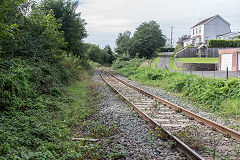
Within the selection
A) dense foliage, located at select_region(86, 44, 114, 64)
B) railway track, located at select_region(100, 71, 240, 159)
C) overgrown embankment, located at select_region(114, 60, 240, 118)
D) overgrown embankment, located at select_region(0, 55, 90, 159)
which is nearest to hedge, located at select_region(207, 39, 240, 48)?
dense foliage, located at select_region(86, 44, 114, 64)

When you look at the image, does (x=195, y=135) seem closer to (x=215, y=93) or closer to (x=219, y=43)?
(x=215, y=93)

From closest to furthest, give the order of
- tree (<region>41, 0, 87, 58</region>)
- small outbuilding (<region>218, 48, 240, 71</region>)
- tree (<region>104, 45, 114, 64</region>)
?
tree (<region>41, 0, 87, 58</region>)
small outbuilding (<region>218, 48, 240, 71</region>)
tree (<region>104, 45, 114, 64</region>)

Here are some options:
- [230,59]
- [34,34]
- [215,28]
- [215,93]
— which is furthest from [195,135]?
[215,28]

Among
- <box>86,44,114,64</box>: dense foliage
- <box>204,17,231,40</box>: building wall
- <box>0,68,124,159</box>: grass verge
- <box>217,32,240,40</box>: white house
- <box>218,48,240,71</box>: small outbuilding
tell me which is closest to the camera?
<box>0,68,124,159</box>: grass verge

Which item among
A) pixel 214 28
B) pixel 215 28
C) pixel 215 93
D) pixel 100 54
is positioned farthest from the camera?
pixel 100 54

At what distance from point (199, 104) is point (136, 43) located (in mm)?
44284

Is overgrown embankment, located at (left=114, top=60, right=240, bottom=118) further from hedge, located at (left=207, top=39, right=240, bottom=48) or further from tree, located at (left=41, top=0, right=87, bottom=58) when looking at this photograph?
hedge, located at (left=207, top=39, right=240, bottom=48)

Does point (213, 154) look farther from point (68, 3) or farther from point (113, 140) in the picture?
point (68, 3)

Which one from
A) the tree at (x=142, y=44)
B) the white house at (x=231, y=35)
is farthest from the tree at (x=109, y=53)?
the white house at (x=231, y=35)

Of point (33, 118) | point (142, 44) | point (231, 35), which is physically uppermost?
point (231, 35)

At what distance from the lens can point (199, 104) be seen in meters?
9.62

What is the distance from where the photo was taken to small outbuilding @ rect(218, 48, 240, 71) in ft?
79.9

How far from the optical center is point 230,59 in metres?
25.5

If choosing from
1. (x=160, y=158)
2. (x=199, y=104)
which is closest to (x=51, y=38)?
(x=199, y=104)
